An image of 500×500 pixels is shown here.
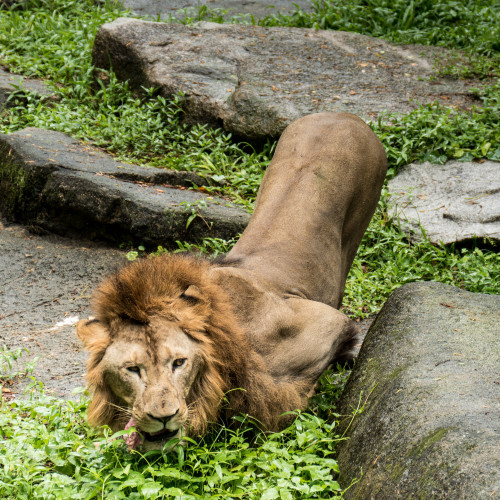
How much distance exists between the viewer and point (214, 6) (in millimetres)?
11352

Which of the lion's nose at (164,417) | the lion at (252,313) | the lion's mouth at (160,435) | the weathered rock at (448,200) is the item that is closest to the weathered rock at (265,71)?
the weathered rock at (448,200)

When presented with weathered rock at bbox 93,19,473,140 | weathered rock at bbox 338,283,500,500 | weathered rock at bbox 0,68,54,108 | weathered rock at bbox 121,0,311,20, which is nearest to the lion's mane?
weathered rock at bbox 338,283,500,500

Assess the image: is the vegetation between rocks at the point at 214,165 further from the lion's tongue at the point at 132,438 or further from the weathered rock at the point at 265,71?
the weathered rock at the point at 265,71

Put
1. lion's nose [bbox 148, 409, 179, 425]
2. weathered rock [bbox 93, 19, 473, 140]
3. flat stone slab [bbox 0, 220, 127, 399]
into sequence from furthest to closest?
weathered rock [bbox 93, 19, 473, 140], flat stone slab [bbox 0, 220, 127, 399], lion's nose [bbox 148, 409, 179, 425]

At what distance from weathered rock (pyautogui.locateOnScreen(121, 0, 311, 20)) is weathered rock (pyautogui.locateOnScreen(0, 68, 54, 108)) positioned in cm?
263

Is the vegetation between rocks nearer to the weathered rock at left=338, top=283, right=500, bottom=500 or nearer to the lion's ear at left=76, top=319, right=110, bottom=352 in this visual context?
the weathered rock at left=338, top=283, right=500, bottom=500

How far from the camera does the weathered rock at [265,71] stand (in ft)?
25.5

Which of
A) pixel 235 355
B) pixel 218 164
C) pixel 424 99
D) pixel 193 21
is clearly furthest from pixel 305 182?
pixel 193 21

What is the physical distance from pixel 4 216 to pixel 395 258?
12.0 feet

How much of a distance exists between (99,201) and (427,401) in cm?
407

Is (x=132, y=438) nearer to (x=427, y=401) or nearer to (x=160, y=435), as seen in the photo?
(x=160, y=435)

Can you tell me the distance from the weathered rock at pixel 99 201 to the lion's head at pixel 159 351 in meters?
2.66

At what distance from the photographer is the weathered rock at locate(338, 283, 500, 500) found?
2.46 m

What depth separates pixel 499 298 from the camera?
13.6 ft
